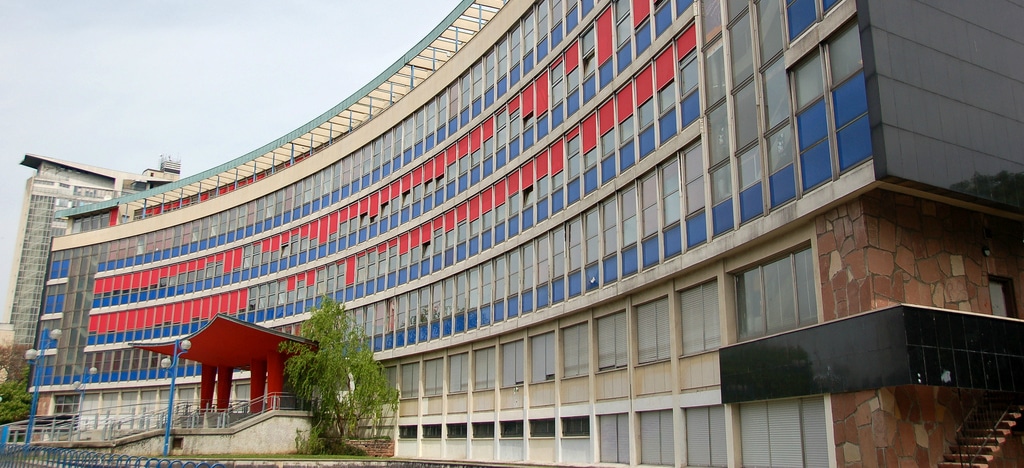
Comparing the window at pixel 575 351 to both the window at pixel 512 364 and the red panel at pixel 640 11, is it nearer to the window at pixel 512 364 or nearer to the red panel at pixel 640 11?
the window at pixel 512 364

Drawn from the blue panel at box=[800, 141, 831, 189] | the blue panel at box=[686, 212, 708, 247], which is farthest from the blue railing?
the blue panel at box=[800, 141, 831, 189]

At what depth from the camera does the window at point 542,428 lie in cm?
2945

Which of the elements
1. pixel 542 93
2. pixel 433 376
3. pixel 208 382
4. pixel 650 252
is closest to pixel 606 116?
pixel 542 93

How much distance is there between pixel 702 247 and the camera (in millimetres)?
21969

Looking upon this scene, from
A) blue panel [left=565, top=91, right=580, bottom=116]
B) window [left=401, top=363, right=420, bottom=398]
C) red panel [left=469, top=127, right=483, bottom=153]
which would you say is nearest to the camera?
blue panel [left=565, top=91, right=580, bottom=116]

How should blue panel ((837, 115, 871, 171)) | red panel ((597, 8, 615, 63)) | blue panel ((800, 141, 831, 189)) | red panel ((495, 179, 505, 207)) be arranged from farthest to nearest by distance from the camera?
red panel ((495, 179, 505, 207))
red panel ((597, 8, 615, 63))
blue panel ((800, 141, 831, 189))
blue panel ((837, 115, 871, 171))

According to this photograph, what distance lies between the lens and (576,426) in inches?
1102

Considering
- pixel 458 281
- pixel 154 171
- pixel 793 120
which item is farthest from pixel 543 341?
pixel 154 171

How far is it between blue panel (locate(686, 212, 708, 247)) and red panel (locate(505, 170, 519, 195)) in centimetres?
1169

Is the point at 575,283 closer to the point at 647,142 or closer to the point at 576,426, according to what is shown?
the point at 576,426

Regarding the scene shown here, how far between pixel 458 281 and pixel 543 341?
7268 millimetres

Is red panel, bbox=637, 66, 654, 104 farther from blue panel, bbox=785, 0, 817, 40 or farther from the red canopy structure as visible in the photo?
the red canopy structure

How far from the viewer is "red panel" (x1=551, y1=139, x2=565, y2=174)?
30.5 meters

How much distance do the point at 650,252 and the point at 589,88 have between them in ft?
23.8
